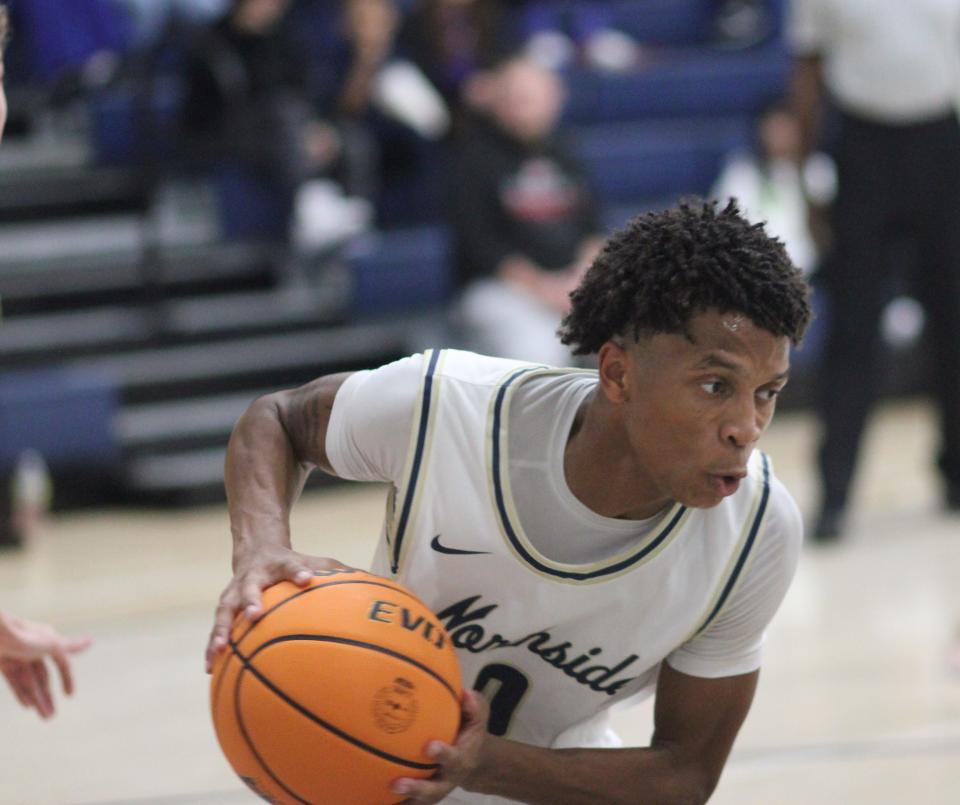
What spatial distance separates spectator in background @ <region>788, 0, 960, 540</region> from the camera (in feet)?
17.2

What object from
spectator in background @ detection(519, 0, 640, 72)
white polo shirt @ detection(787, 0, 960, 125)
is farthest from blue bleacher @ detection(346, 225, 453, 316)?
white polo shirt @ detection(787, 0, 960, 125)

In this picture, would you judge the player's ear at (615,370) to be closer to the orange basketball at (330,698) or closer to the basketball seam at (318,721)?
the orange basketball at (330,698)

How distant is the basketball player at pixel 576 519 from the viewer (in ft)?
6.77

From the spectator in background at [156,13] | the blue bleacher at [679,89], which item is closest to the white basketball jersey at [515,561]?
the spectator in background at [156,13]

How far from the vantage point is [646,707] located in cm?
390

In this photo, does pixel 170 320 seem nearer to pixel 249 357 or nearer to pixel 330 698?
pixel 249 357

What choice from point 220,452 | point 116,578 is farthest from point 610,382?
point 220,452

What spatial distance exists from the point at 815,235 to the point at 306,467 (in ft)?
12.4

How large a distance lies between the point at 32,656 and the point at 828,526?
339cm

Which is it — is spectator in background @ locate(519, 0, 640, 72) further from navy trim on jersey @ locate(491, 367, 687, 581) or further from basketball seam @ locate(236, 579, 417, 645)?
basketball seam @ locate(236, 579, 417, 645)

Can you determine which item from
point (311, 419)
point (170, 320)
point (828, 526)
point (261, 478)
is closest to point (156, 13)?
point (170, 320)

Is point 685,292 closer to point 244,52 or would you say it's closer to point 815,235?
point 815,235

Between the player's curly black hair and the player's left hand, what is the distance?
0.50 meters

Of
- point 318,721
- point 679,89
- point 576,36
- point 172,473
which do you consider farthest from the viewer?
point 576,36
